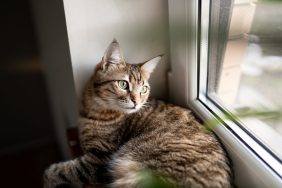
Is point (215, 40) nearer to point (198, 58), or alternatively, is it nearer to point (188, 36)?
point (188, 36)

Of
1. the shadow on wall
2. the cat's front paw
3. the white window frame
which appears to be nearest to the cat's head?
the white window frame

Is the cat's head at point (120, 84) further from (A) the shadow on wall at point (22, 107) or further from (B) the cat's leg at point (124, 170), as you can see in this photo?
(A) the shadow on wall at point (22, 107)

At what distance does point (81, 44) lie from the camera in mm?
1027

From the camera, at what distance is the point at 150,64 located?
108 cm

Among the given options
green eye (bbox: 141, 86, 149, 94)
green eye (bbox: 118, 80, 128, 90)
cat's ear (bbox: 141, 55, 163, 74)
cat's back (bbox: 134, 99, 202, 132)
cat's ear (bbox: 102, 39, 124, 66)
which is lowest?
cat's back (bbox: 134, 99, 202, 132)

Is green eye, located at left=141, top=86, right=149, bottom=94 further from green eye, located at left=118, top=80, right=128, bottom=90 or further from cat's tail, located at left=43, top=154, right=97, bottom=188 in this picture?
cat's tail, located at left=43, top=154, right=97, bottom=188

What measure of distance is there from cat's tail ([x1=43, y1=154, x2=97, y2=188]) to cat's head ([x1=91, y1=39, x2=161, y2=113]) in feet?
0.65

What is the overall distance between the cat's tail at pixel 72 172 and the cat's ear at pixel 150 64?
35 centimetres

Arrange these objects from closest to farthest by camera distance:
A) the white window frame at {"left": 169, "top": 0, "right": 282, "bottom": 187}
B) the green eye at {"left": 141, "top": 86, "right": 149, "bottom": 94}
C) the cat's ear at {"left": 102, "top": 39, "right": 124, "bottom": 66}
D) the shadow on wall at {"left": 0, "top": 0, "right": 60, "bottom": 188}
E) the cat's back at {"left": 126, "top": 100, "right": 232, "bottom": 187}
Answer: the white window frame at {"left": 169, "top": 0, "right": 282, "bottom": 187}
the cat's back at {"left": 126, "top": 100, "right": 232, "bottom": 187}
the cat's ear at {"left": 102, "top": 39, "right": 124, "bottom": 66}
the green eye at {"left": 141, "top": 86, "right": 149, "bottom": 94}
the shadow on wall at {"left": 0, "top": 0, "right": 60, "bottom": 188}

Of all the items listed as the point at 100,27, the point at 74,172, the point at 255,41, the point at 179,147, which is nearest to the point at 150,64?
the point at 100,27

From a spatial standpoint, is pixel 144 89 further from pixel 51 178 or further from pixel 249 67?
pixel 249 67

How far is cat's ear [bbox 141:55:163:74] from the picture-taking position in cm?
106

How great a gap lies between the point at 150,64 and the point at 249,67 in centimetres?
63

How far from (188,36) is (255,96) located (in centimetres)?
29
